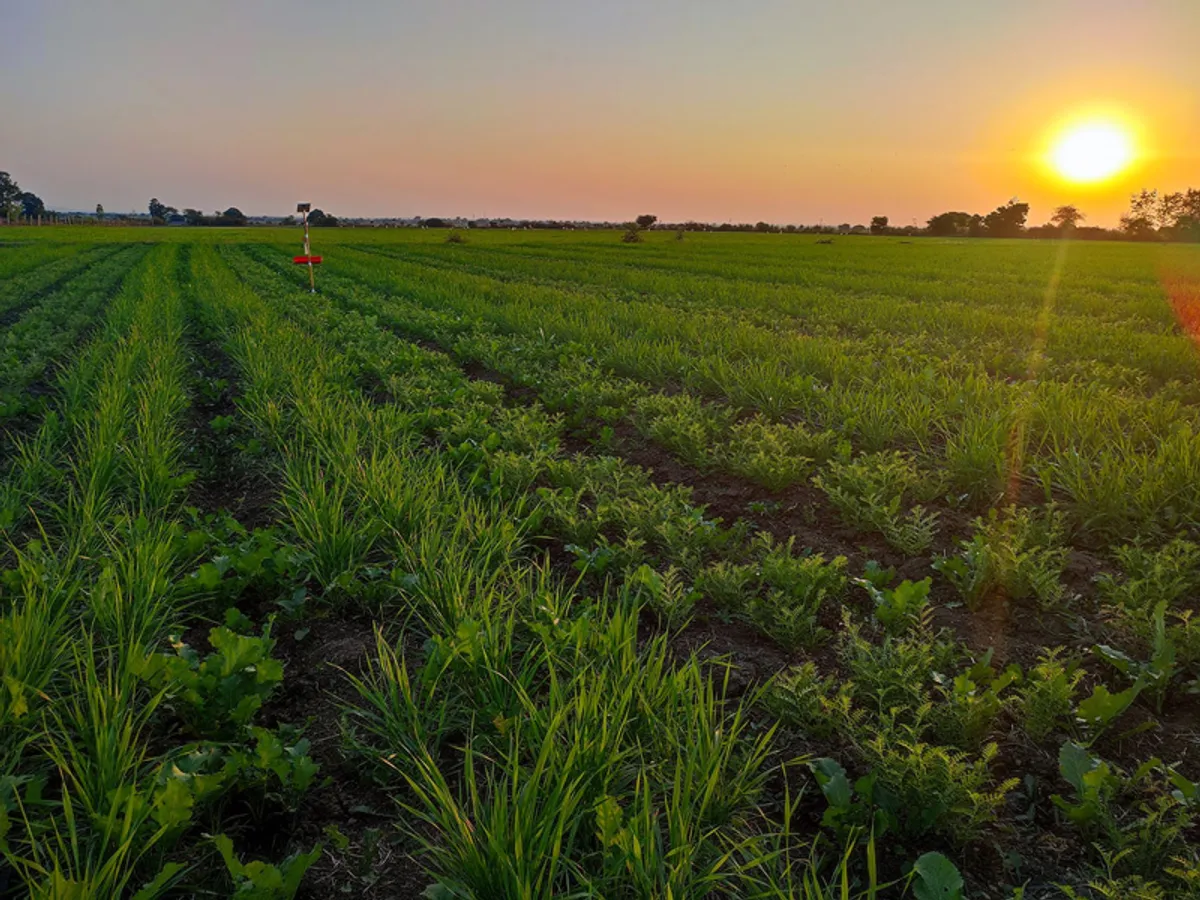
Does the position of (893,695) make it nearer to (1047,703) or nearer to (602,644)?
(1047,703)

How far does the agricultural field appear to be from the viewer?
180 centimetres

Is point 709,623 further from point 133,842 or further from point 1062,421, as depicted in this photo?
point 1062,421

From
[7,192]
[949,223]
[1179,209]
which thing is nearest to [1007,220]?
[949,223]

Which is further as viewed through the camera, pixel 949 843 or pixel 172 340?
pixel 172 340

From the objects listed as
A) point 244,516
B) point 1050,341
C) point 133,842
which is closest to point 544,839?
point 133,842

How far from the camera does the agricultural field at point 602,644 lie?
1.80m

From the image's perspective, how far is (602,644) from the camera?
239 centimetres

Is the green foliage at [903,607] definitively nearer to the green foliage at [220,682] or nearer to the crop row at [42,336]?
the green foliage at [220,682]

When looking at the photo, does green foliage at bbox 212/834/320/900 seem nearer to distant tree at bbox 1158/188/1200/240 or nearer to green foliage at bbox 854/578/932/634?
green foliage at bbox 854/578/932/634

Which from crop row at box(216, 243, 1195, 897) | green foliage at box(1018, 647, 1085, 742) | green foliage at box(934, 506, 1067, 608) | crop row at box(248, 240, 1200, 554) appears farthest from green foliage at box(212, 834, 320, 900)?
crop row at box(248, 240, 1200, 554)

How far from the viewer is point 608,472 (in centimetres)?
454

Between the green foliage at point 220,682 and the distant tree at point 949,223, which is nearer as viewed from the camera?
the green foliage at point 220,682

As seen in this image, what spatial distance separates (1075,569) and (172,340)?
9461mm

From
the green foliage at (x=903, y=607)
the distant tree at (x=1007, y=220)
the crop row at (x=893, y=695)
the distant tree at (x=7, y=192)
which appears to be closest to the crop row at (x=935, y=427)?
the crop row at (x=893, y=695)
